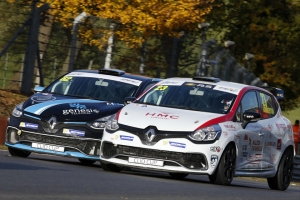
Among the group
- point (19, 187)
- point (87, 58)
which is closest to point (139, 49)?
point (87, 58)

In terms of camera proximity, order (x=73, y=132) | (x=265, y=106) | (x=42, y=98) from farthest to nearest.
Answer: (x=265, y=106) < (x=42, y=98) < (x=73, y=132)

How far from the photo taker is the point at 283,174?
49.8ft

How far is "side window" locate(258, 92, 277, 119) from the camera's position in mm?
14816

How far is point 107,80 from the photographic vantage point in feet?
52.7

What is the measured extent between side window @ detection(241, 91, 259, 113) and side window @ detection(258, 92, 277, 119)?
17cm

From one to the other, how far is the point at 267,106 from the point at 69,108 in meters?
3.07

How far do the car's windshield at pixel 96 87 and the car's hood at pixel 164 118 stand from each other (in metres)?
2.05

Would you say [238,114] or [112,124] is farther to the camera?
[238,114]

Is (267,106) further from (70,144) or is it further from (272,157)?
(70,144)

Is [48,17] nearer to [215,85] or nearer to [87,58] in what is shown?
[87,58]

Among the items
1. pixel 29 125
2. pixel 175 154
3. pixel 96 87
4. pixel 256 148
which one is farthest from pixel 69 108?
pixel 256 148

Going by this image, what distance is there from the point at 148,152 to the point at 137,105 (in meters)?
1.11

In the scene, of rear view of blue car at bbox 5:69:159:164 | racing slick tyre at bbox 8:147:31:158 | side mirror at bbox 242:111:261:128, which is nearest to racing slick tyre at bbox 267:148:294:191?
side mirror at bbox 242:111:261:128

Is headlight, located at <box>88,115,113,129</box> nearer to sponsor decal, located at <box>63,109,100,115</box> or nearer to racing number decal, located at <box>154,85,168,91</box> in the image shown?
sponsor decal, located at <box>63,109,100,115</box>
